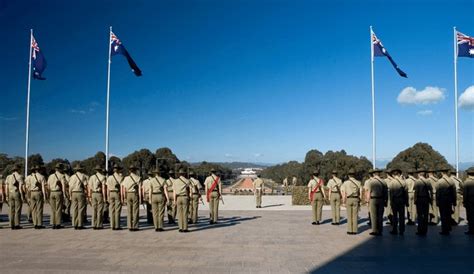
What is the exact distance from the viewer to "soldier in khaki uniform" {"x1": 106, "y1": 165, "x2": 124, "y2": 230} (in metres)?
13.4

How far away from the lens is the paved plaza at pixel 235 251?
26.7 feet

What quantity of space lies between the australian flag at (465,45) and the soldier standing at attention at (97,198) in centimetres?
1915

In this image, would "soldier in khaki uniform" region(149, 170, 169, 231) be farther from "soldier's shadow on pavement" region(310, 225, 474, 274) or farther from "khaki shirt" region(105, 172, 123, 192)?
"soldier's shadow on pavement" region(310, 225, 474, 274)

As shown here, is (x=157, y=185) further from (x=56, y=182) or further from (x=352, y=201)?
(x=352, y=201)

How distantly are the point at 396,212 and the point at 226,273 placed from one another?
724 centimetres

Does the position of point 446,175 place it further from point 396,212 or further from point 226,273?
point 226,273

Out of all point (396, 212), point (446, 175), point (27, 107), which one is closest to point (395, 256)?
point (396, 212)

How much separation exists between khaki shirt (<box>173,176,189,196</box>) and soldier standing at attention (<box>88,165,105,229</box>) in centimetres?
261

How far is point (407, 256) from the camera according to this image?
926cm

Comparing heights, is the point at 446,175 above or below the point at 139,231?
above

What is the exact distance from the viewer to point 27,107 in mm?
20328

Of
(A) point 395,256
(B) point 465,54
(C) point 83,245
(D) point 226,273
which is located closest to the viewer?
(D) point 226,273

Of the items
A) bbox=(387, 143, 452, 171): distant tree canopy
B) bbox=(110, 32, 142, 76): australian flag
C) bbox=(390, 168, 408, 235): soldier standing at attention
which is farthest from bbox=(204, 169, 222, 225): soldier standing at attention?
bbox=(387, 143, 452, 171): distant tree canopy

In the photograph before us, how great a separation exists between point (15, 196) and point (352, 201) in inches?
430
